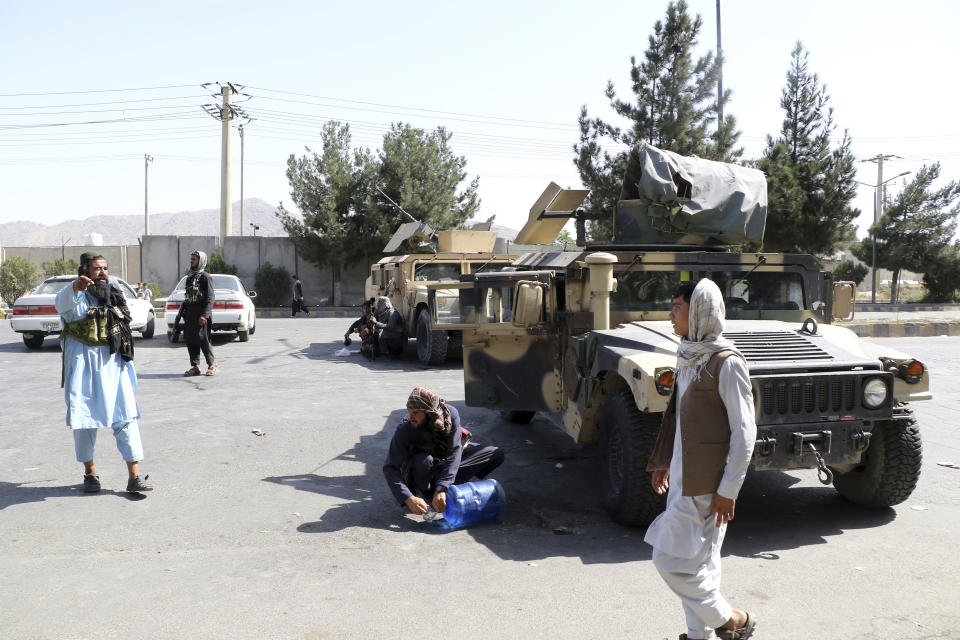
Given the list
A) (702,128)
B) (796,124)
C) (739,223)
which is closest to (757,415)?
(739,223)

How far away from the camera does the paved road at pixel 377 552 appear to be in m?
3.52

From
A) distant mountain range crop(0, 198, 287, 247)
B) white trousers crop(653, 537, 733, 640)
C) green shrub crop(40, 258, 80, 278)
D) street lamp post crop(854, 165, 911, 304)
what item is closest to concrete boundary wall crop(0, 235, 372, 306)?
green shrub crop(40, 258, 80, 278)

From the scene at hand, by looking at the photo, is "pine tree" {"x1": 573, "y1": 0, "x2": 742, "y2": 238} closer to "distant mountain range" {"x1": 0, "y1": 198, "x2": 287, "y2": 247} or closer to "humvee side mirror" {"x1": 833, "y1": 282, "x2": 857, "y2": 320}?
"humvee side mirror" {"x1": 833, "y1": 282, "x2": 857, "y2": 320}

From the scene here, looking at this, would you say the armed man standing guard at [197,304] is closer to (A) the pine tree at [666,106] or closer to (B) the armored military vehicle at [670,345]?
(B) the armored military vehicle at [670,345]

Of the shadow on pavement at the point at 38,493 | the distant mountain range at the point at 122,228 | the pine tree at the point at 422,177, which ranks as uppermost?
the distant mountain range at the point at 122,228

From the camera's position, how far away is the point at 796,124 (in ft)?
78.1

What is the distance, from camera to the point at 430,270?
1358cm

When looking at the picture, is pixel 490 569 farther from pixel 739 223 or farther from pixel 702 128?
pixel 702 128

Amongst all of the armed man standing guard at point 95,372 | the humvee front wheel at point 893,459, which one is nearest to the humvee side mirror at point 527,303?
the humvee front wheel at point 893,459

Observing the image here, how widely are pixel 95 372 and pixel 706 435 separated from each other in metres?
4.23

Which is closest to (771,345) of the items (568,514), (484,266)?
(568,514)

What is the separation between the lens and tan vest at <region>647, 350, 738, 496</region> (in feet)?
9.55

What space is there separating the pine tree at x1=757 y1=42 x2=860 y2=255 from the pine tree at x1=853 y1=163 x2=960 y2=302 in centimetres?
1239

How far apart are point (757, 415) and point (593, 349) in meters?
1.29
